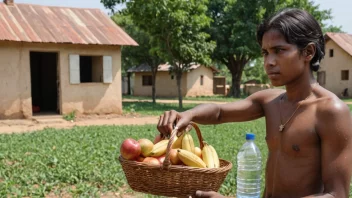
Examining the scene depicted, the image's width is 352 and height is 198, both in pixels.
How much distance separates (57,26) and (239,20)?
49.3 feet

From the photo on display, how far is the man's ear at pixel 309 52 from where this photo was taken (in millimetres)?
1915

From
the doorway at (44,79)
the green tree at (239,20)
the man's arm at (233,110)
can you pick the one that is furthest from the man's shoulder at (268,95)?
the green tree at (239,20)

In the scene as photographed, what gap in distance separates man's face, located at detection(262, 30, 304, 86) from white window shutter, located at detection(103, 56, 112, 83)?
1364 cm

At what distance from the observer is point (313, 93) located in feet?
6.53

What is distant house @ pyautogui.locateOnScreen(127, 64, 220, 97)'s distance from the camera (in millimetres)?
33594

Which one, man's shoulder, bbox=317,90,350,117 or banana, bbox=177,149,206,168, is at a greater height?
man's shoulder, bbox=317,90,350,117

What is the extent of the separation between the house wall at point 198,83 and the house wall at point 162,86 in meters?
0.51

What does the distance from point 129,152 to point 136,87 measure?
113 ft

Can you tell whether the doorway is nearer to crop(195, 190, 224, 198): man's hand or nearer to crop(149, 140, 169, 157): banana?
crop(149, 140, 169, 157): banana

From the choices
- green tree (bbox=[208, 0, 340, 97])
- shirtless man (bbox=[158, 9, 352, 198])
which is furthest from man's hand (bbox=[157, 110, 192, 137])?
green tree (bbox=[208, 0, 340, 97])

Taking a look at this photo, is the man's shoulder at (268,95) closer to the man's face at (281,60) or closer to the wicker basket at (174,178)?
the man's face at (281,60)

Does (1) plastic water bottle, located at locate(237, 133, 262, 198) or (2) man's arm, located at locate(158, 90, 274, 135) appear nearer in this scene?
(2) man's arm, located at locate(158, 90, 274, 135)

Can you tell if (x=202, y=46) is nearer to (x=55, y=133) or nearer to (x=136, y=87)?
(x=55, y=133)

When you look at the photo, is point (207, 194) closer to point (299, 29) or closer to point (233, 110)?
point (233, 110)
